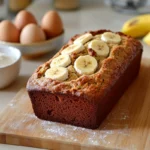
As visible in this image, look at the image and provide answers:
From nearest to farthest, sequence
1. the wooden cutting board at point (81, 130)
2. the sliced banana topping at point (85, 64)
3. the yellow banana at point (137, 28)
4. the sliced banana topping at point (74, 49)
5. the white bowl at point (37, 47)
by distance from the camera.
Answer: the wooden cutting board at point (81, 130)
the sliced banana topping at point (85, 64)
the sliced banana topping at point (74, 49)
the white bowl at point (37, 47)
the yellow banana at point (137, 28)

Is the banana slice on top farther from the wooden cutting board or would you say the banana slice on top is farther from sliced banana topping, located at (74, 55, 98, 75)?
the wooden cutting board

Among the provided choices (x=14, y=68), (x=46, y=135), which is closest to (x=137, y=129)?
(x=46, y=135)

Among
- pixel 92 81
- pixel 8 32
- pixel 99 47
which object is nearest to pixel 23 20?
pixel 8 32

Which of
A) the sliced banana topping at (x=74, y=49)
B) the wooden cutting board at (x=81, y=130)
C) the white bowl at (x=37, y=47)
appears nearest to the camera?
the wooden cutting board at (x=81, y=130)

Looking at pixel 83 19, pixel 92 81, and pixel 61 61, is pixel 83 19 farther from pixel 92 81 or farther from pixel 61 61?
pixel 92 81

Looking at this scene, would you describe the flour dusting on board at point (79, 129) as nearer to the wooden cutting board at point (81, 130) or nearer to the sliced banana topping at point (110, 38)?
the wooden cutting board at point (81, 130)

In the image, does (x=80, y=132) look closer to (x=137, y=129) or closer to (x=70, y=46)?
(x=137, y=129)

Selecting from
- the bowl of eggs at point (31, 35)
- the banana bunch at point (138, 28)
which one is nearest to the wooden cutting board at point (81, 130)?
the bowl of eggs at point (31, 35)
